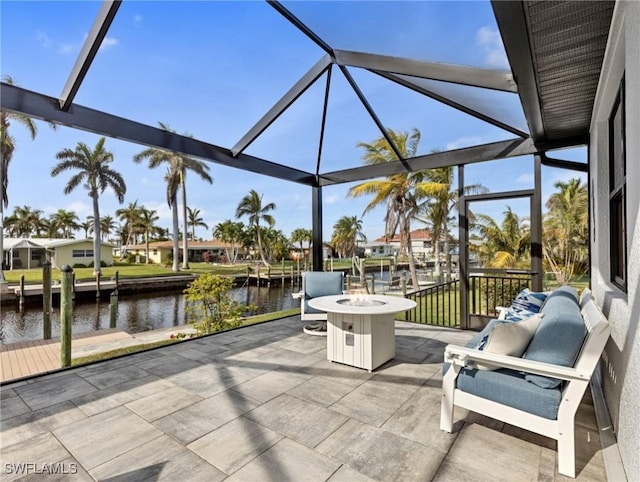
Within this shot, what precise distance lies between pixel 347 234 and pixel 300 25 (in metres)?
32.1

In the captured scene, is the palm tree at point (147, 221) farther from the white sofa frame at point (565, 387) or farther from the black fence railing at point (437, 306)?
the white sofa frame at point (565, 387)

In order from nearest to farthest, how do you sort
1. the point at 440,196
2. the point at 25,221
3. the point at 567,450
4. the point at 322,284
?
the point at 567,450 → the point at 322,284 → the point at 440,196 → the point at 25,221

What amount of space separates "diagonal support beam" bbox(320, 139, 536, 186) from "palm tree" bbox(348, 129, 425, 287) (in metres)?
5.38

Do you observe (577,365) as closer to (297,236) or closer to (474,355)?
(474,355)

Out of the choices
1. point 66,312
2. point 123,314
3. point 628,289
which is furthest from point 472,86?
point 123,314

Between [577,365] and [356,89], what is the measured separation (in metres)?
3.87

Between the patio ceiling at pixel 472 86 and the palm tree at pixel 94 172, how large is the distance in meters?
18.4

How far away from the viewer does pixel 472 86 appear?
300 cm

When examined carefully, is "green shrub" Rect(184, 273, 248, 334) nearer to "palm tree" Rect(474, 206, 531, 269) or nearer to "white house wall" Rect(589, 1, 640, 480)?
"palm tree" Rect(474, 206, 531, 269)

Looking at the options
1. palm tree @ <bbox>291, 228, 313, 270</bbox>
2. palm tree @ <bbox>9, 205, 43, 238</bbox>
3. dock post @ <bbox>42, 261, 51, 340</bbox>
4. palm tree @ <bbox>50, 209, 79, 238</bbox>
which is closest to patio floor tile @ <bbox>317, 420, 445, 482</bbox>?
dock post @ <bbox>42, 261, 51, 340</bbox>

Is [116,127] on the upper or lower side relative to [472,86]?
lower

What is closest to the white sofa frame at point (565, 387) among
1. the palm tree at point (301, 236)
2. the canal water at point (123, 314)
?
the canal water at point (123, 314)

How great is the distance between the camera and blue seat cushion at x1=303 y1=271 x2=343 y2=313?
5.03 meters

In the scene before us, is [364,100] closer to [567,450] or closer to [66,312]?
[567,450]
